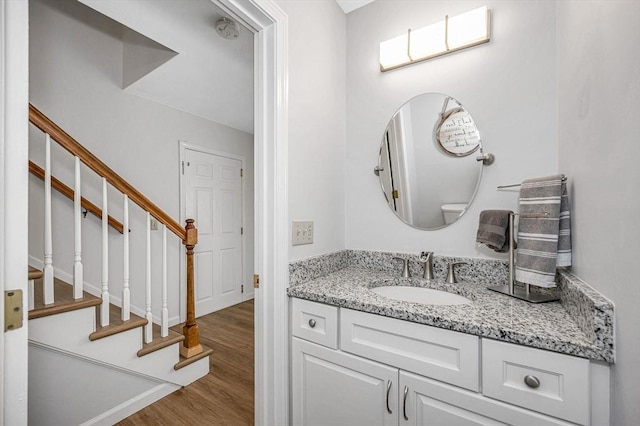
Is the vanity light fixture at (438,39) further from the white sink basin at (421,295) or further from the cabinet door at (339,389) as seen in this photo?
the cabinet door at (339,389)

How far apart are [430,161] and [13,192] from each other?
1548 mm

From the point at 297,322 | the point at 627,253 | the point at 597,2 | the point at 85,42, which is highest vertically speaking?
the point at 85,42

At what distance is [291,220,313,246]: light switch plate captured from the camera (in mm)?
1284

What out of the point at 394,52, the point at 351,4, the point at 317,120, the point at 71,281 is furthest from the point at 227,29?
the point at 71,281

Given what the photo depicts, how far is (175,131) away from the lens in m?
2.98

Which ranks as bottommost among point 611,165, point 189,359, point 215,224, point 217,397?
point 217,397

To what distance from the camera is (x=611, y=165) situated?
2.23 ft

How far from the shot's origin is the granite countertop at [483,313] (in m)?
0.72

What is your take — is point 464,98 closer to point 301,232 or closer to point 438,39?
point 438,39

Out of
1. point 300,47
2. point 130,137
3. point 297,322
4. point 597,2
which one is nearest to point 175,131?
point 130,137

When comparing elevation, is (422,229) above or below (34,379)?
above

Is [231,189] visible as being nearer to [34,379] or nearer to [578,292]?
[34,379]

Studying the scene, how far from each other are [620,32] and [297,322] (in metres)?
1.35

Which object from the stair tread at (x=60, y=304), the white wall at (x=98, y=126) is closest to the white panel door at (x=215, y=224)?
the white wall at (x=98, y=126)
